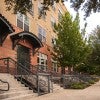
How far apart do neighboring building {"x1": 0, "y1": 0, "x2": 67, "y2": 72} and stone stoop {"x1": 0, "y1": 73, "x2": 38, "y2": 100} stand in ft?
12.6

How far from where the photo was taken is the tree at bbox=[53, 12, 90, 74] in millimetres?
34844

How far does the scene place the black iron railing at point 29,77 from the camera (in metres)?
20.8

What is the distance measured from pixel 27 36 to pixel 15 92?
1162 centimetres

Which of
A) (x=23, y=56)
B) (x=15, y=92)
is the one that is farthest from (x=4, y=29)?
(x=15, y=92)

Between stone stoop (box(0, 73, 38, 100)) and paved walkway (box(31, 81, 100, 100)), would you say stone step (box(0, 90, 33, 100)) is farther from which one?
paved walkway (box(31, 81, 100, 100))

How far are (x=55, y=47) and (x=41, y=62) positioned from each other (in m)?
2.56

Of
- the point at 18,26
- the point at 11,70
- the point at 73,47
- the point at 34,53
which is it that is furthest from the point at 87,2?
the point at 73,47

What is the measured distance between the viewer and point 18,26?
27.3 m

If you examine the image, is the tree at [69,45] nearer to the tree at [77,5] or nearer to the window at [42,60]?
the window at [42,60]

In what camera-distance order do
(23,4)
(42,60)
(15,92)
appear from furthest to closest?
(42,60) → (15,92) → (23,4)

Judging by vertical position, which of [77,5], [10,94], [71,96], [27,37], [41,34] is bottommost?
[71,96]

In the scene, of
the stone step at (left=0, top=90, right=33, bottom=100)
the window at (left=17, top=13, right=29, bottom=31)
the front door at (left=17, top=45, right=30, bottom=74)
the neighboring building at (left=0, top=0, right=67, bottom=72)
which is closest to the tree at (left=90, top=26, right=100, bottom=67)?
the neighboring building at (left=0, top=0, right=67, bottom=72)

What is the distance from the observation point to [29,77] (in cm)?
2189

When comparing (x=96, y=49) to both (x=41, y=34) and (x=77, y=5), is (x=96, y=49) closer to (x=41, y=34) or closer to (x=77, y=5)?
(x=41, y=34)
